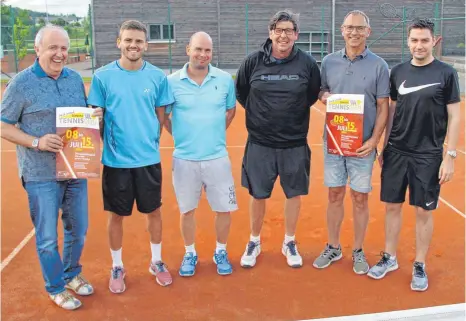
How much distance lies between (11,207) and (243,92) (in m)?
3.57

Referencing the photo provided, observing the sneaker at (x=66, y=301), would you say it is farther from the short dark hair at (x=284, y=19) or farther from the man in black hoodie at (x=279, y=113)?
the short dark hair at (x=284, y=19)

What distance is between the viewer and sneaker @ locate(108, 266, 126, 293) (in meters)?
4.22

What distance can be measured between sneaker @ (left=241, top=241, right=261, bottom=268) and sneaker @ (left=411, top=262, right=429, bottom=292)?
56.8 inches

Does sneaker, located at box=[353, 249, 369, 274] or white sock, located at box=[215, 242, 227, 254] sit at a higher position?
white sock, located at box=[215, 242, 227, 254]

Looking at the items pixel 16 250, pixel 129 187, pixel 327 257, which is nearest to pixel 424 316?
pixel 327 257

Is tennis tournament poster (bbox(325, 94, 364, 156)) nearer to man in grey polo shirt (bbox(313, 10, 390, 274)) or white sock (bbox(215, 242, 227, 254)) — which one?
man in grey polo shirt (bbox(313, 10, 390, 274))

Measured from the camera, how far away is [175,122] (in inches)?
168

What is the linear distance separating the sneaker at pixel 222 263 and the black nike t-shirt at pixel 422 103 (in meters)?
1.85

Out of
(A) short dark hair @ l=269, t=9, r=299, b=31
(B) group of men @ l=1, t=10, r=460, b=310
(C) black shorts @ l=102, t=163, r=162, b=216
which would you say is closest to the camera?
(B) group of men @ l=1, t=10, r=460, b=310

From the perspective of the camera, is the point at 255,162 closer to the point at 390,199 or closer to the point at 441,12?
the point at 390,199

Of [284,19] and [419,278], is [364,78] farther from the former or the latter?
[419,278]

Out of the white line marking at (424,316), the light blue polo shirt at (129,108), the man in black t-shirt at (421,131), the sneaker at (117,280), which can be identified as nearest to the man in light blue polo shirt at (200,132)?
the light blue polo shirt at (129,108)

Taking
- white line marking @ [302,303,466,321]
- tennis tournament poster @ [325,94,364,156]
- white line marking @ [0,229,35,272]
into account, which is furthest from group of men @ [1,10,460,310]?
white line marking @ [302,303,466,321]

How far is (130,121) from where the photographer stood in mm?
3938
